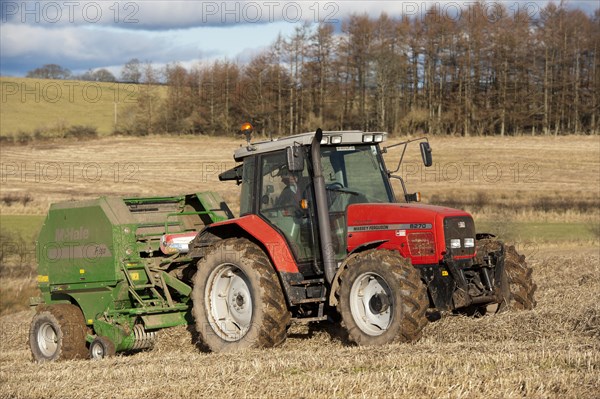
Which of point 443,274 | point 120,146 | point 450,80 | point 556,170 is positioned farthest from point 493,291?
point 450,80

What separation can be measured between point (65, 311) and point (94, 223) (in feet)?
Answer: 3.94

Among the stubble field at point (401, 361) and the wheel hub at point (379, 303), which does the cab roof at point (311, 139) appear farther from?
the stubble field at point (401, 361)

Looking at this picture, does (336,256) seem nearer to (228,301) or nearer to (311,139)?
(311,139)

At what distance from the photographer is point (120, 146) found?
46.4 metres

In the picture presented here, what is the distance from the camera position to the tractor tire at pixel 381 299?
7.80 m

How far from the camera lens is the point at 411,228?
8.38 meters

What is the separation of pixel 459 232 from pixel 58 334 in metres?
5.28

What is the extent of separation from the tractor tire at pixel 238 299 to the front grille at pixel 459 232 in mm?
1816

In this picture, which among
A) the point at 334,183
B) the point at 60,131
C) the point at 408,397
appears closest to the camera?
the point at 408,397

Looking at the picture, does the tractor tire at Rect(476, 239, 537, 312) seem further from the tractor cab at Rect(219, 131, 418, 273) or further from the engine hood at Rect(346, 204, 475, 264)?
the tractor cab at Rect(219, 131, 418, 273)

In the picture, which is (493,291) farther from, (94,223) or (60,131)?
(60,131)

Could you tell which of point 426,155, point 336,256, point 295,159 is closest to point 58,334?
point 336,256

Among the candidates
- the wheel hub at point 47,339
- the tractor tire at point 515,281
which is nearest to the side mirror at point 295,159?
the tractor tire at point 515,281

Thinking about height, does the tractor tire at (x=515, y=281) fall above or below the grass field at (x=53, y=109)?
below
